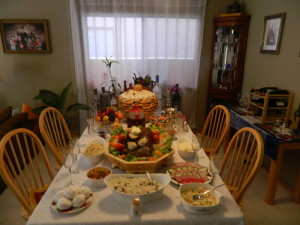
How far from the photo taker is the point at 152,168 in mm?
1365

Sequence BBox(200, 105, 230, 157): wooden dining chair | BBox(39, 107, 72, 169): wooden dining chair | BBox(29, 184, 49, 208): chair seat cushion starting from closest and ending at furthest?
BBox(29, 184, 49, 208): chair seat cushion → BBox(39, 107, 72, 169): wooden dining chair → BBox(200, 105, 230, 157): wooden dining chair

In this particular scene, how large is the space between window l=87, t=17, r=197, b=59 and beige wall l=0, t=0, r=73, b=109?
18.3 inches

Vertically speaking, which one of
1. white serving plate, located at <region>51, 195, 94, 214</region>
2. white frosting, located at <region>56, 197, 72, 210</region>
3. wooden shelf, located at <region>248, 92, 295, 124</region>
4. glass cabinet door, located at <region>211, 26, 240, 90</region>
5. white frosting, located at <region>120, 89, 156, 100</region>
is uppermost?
glass cabinet door, located at <region>211, 26, 240, 90</region>

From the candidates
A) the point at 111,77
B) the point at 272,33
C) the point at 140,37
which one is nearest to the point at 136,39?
the point at 140,37

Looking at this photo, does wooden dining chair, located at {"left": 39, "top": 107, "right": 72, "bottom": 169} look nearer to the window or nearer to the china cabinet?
the window

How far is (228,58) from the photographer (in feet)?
11.1

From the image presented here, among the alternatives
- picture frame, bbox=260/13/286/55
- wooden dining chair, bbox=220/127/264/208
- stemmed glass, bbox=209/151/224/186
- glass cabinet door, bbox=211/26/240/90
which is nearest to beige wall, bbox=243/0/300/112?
picture frame, bbox=260/13/286/55

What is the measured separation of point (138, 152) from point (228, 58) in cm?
254

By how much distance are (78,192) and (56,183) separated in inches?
10.0

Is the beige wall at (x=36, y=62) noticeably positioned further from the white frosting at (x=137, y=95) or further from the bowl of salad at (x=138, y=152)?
the bowl of salad at (x=138, y=152)

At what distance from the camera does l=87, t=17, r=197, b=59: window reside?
3.33 m

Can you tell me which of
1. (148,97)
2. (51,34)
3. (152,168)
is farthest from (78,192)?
(51,34)

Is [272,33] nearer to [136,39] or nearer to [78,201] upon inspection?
[136,39]

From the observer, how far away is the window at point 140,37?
3.33 metres
